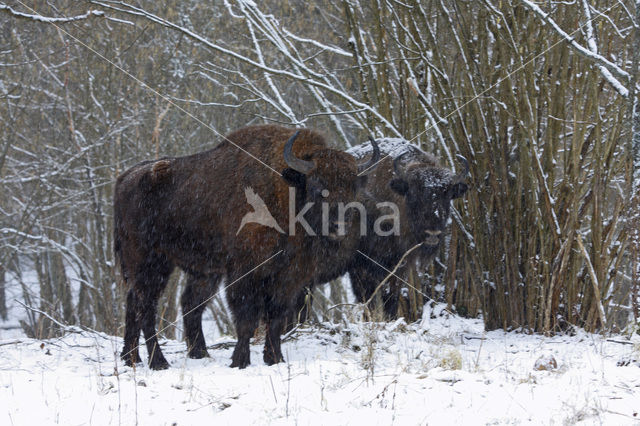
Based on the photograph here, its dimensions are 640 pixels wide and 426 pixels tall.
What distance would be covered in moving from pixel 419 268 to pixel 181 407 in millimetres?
4035

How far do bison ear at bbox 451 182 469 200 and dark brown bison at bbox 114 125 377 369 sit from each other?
111 centimetres

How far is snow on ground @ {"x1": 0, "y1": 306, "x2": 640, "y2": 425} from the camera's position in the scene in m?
3.68

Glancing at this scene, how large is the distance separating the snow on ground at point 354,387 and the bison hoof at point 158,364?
25cm

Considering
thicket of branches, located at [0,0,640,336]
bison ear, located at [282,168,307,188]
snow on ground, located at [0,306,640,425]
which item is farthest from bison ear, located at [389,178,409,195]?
snow on ground, located at [0,306,640,425]

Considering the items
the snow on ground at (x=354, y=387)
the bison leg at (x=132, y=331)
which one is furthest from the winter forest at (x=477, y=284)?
the bison leg at (x=132, y=331)

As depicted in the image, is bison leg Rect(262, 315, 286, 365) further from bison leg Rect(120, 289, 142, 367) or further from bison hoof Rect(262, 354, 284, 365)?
bison leg Rect(120, 289, 142, 367)

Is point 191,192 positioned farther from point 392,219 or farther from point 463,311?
point 463,311

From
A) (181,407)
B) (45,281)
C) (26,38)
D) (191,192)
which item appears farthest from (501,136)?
(45,281)

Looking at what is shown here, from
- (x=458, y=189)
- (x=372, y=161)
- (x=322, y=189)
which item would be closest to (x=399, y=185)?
(x=458, y=189)

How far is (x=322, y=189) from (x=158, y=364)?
6.82 feet

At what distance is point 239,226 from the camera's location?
5707mm

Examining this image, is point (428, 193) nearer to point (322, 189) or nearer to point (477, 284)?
point (477, 284)

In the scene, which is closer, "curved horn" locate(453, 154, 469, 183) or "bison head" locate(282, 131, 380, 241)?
"bison head" locate(282, 131, 380, 241)

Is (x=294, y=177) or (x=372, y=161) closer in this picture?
(x=294, y=177)
